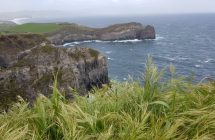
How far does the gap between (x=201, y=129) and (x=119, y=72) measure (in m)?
75.1

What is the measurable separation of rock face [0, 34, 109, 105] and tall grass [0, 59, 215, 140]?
110 feet

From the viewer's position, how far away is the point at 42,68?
190 ft

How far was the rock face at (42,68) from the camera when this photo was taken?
52.6 metres

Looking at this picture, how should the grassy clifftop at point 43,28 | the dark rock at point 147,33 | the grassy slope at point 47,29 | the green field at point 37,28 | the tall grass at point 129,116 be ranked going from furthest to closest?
the green field at point 37,28, the grassy clifftop at point 43,28, the grassy slope at point 47,29, the dark rock at point 147,33, the tall grass at point 129,116

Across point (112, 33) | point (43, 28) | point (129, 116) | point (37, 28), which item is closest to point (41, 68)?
point (129, 116)

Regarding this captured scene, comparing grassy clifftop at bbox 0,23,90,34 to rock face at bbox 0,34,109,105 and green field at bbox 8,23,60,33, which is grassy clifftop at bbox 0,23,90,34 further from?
rock face at bbox 0,34,109,105

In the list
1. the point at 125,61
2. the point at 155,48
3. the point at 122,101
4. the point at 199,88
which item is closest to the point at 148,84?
the point at 122,101

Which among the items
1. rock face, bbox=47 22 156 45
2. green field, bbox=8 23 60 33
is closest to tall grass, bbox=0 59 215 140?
rock face, bbox=47 22 156 45

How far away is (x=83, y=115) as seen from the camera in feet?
25.5

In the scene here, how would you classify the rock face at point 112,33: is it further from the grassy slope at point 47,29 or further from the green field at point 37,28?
the green field at point 37,28

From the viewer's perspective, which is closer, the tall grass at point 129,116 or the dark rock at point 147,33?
the tall grass at point 129,116

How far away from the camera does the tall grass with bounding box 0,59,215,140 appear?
7.12m

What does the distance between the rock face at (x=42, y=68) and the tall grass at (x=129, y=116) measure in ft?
110

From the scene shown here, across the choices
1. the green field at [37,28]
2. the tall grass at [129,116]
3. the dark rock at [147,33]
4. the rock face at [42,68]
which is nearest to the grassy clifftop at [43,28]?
the green field at [37,28]
